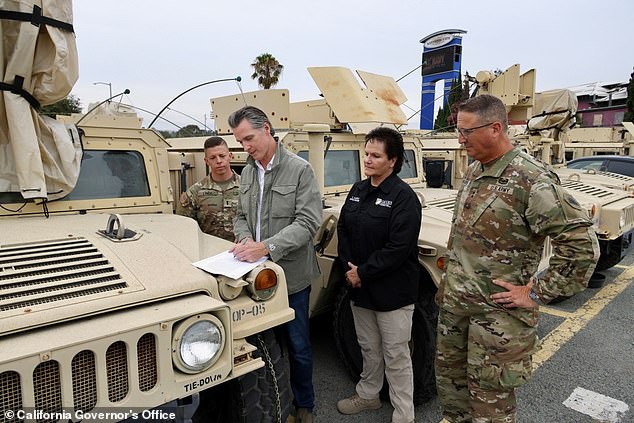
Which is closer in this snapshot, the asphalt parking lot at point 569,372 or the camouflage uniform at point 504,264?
the camouflage uniform at point 504,264

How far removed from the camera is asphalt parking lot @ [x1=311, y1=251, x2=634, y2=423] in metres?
3.02

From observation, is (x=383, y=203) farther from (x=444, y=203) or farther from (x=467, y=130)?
(x=444, y=203)

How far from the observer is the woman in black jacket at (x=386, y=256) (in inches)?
102

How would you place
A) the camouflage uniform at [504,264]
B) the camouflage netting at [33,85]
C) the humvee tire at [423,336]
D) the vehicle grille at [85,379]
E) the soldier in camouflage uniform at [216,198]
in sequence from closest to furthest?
the vehicle grille at [85,379] → the camouflage uniform at [504,264] → the camouflage netting at [33,85] → the humvee tire at [423,336] → the soldier in camouflage uniform at [216,198]

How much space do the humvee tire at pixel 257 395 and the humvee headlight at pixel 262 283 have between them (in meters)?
0.24

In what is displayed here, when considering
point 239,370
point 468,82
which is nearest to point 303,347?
point 239,370

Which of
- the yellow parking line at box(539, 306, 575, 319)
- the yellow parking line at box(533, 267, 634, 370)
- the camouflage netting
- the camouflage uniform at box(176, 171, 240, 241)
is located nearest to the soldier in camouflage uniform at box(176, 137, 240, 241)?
the camouflage uniform at box(176, 171, 240, 241)

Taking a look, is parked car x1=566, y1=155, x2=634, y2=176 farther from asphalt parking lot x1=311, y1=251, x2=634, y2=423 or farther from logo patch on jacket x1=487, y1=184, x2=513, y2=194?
logo patch on jacket x1=487, y1=184, x2=513, y2=194

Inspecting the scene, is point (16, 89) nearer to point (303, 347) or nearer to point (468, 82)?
point (303, 347)

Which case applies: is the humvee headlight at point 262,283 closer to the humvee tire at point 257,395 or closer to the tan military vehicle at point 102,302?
the tan military vehicle at point 102,302

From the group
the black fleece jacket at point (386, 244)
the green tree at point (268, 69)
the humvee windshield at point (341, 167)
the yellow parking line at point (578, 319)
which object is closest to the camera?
the black fleece jacket at point (386, 244)

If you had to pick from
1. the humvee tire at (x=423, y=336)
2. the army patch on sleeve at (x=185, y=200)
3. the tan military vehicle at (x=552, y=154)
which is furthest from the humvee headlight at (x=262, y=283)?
the tan military vehicle at (x=552, y=154)

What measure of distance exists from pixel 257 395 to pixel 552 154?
7.97 metres

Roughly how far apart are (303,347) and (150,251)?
3.44 feet
